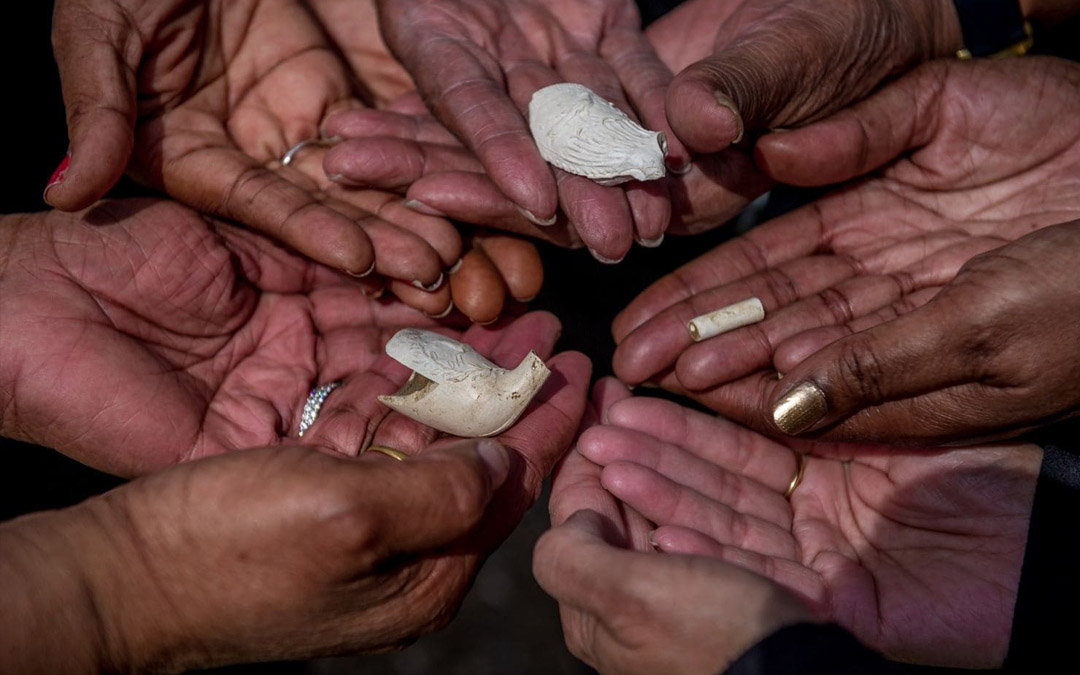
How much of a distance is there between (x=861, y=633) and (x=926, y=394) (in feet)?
1.98

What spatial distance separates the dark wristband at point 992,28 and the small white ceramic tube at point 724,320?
1232mm

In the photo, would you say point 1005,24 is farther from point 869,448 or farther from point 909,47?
point 869,448

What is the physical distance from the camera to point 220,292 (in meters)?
2.16

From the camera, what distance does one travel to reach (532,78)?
243 centimetres

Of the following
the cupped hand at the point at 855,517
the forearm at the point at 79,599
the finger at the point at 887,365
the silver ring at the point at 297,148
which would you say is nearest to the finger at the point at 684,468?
the cupped hand at the point at 855,517

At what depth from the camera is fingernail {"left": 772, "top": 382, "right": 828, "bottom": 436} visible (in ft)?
5.83

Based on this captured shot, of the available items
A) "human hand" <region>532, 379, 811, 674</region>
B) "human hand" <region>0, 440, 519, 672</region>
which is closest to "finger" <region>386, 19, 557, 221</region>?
"human hand" <region>0, 440, 519, 672</region>

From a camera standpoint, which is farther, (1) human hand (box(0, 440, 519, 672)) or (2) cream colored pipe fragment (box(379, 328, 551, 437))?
(2) cream colored pipe fragment (box(379, 328, 551, 437))

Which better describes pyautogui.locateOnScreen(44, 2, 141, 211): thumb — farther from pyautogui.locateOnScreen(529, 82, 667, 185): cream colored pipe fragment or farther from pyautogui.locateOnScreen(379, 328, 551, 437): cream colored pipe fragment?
pyautogui.locateOnScreen(529, 82, 667, 185): cream colored pipe fragment

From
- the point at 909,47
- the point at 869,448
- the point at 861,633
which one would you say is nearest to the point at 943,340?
the point at 869,448

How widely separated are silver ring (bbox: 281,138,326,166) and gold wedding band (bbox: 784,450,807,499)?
1838 millimetres

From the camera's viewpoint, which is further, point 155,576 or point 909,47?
point 909,47

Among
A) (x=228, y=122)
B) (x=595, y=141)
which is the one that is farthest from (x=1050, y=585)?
(x=228, y=122)

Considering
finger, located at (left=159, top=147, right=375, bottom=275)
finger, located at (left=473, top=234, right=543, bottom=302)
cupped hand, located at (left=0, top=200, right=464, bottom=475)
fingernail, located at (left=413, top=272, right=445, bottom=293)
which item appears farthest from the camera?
finger, located at (left=473, top=234, right=543, bottom=302)
